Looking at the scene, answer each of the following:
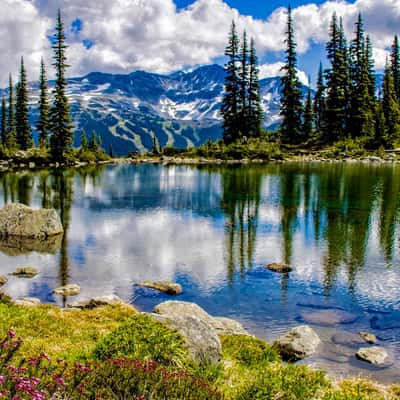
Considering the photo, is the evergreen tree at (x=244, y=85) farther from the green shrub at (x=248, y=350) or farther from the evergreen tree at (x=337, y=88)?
the green shrub at (x=248, y=350)

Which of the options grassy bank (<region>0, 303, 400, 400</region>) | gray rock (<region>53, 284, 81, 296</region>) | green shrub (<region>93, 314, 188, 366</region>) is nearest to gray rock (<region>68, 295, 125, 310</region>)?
grassy bank (<region>0, 303, 400, 400</region>)

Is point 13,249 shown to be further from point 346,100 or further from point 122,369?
point 346,100

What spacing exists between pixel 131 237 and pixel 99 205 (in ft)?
44.1

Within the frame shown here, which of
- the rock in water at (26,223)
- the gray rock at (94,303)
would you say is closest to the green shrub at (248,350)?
the gray rock at (94,303)

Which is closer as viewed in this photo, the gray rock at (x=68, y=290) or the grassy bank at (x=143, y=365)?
the grassy bank at (x=143, y=365)

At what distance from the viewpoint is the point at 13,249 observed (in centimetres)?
2598

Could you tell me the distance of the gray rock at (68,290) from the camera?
18.2 m

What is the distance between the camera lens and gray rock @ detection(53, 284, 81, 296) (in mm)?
18188

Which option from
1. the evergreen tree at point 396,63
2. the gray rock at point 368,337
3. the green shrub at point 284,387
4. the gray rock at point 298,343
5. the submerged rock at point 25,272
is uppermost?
the evergreen tree at point 396,63

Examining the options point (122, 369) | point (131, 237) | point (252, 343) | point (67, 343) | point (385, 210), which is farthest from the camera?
point (385, 210)

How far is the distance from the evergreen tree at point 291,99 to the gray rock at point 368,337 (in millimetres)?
86348

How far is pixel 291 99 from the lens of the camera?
3829 inches

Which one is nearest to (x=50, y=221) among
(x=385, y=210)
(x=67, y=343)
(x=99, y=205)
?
(x=99, y=205)

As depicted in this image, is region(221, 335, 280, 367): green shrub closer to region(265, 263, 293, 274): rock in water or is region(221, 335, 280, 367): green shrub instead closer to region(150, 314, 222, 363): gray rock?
region(150, 314, 222, 363): gray rock
